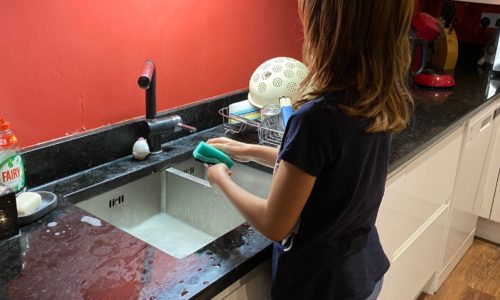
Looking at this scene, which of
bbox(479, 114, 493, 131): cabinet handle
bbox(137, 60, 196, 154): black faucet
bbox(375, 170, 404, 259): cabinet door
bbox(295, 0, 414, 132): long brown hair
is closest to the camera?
bbox(295, 0, 414, 132): long brown hair

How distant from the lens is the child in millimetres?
808

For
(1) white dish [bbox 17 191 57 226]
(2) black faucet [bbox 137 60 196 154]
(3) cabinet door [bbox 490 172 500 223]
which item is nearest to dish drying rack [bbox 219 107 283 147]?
Result: (2) black faucet [bbox 137 60 196 154]

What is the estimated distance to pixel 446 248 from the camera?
2.16 m

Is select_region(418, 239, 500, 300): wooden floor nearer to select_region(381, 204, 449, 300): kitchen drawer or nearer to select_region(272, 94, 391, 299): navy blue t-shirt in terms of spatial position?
select_region(381, 204, 449, 300): kitchen drawer

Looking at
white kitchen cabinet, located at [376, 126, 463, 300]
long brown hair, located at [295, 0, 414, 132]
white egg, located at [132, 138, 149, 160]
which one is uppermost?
long brown hair, located at [295, 0, 414, 132]

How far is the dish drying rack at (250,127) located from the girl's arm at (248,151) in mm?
257

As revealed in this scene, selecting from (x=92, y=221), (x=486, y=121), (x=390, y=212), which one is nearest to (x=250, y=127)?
(x=390, y=212)

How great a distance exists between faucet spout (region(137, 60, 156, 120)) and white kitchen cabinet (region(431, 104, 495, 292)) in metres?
1.25

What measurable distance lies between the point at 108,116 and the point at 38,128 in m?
0.21

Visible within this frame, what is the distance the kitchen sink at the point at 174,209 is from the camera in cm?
127

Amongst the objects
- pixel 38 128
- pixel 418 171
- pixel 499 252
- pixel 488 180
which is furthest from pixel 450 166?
pixel 38 128

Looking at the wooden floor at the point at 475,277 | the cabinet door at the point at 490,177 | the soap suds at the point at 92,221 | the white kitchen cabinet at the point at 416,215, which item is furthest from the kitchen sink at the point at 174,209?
the cabinet door at the point at 490,177

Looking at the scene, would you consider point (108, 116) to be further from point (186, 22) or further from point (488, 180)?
point (488, 180)

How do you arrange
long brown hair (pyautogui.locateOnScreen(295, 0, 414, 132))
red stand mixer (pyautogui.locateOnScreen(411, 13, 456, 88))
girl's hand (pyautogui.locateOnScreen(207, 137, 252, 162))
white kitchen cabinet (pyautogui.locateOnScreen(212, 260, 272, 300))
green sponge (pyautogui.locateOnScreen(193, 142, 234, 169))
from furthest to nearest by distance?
red stand mixer (pyautogui.locateOnScreen(411, 13, 456, 88))
girl's hand (pyautogui.locateOnScreen(207, 137, 252, 162))
green sponge (pyautogui.locateOnScreen(193, 142, 234, 169))
white kitchen cabinet (pyautogui.locateOnScreen(212, 260, 272, 300))
long brown hair (pyautogui.locateOnScreen(295, 0, 414, 132))
